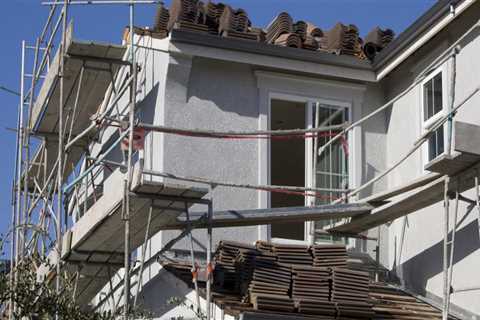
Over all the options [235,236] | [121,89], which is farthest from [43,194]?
[235,236]

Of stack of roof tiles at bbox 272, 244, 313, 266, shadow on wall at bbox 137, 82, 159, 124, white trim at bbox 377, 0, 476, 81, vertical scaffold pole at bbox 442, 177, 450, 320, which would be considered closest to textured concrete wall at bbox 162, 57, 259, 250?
shadow on wall at bbox 137, 82, 159, 124

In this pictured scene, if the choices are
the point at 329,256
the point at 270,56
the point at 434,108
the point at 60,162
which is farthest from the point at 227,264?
the point at 434,108

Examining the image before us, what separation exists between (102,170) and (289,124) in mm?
3726

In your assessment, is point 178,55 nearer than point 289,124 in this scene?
Yes

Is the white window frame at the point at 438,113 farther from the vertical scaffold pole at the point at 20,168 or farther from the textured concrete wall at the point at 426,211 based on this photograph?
the vertical scaffold pole at the point at 20,168

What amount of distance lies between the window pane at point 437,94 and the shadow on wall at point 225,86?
2.73 m

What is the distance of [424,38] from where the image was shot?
624 inches

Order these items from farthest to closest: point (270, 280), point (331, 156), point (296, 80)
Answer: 1. point (331, 156)
2. point (296, 80)
3. point (270, 280)

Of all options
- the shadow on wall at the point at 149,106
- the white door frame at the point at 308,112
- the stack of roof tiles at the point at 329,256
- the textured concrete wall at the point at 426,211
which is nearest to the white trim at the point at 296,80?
the white door frame at the point at 308,112

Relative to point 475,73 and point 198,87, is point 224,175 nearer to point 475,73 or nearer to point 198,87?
point 198,87

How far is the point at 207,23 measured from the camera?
56.0ft

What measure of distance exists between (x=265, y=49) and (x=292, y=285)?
442 centimetres

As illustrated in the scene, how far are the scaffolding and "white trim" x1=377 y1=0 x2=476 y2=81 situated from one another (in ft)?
2.46

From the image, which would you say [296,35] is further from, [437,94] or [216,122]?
[437,94]
